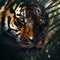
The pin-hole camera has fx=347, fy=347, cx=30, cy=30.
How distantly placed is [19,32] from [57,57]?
46 cm

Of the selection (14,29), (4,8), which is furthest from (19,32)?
(4,8)

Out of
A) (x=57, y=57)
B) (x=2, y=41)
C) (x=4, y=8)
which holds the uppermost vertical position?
(x=4, y=8)

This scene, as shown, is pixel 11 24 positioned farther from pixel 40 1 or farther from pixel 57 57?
pixel 57 57

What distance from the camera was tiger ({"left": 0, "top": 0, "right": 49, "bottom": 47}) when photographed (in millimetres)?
3215

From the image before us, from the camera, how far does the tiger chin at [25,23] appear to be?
3213 millimetres

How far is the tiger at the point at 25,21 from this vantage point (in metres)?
3.21

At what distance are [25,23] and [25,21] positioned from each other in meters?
0.02

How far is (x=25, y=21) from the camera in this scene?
10.6 ft

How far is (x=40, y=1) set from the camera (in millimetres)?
Answer: 3270

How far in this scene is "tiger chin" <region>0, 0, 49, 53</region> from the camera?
3213 millimetres

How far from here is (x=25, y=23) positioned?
324cm

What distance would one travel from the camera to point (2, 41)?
10.5 feet

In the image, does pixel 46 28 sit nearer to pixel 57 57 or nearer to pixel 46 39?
pixel 46 39

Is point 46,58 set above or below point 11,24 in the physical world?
below
